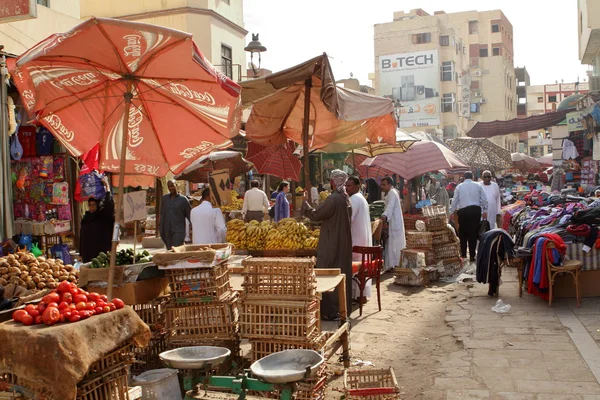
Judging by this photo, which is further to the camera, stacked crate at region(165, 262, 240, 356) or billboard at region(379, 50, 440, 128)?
billboard at region(379, 50, 440, 128)

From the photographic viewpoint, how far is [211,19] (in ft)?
73.1

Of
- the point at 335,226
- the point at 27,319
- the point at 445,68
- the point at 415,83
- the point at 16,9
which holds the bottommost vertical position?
the point at 27,319

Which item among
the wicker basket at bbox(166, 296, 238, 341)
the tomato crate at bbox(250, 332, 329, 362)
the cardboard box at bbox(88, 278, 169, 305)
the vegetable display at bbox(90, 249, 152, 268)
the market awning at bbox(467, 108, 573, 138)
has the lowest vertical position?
the tomato crate at bbox(250, 332, 329, 362)

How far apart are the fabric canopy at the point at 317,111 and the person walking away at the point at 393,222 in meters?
1.16

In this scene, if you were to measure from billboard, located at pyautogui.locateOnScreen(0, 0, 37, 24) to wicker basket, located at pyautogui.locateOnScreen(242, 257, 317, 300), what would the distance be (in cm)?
556

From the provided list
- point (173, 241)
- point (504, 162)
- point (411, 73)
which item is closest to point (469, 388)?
point (173, 241)

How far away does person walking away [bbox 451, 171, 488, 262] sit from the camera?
12.7 metres

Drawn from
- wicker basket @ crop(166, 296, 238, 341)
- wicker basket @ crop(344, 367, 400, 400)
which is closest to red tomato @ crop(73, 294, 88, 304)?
wicker basket @ crop(166, 296, 238, 341)

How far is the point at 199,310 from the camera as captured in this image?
5148 millimetres

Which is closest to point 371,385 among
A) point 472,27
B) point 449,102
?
point 449,102

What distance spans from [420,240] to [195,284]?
23.2 feet

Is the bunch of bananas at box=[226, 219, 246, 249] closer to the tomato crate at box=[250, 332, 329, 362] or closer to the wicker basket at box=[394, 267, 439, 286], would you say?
the wicker basket at box=[394, 267, 439, 286]

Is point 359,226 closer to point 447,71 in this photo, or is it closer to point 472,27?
point 447,71

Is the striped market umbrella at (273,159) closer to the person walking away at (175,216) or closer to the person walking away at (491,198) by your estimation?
the person walking away at (175,216)
